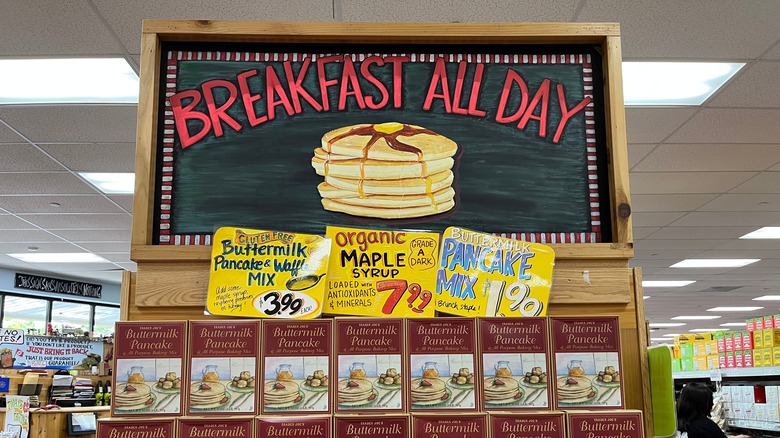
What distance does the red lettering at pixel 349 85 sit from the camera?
1.61 m

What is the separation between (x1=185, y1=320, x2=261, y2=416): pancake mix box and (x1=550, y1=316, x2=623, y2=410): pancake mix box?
1.94ft

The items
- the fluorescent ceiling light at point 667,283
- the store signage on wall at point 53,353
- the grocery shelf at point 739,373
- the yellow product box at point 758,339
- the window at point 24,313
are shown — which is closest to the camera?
the grocery shelf at point 739,373

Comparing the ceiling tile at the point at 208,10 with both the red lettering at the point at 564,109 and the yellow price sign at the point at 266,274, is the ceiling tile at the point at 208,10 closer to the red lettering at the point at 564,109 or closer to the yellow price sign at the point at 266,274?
the red lettering at the point at 564,109

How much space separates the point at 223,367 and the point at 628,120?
14.3ft

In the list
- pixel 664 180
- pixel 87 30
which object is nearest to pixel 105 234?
pixel 87 30

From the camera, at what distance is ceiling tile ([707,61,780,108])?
4.26 metres

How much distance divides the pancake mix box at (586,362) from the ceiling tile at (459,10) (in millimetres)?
2505

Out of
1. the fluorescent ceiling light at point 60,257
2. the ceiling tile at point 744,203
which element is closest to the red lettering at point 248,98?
the ceiling tile at point 744,203

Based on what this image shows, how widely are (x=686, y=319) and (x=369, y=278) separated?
1943cm

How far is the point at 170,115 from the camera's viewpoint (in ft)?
5.19

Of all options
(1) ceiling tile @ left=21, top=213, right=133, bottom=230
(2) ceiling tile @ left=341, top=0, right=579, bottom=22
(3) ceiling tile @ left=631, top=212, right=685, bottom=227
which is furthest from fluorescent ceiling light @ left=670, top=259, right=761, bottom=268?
(1) ceiling tile @ left=21, top=213, right=133, bottom=230

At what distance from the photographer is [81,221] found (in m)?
8.05

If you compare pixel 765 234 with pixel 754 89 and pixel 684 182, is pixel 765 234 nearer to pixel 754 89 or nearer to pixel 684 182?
pixel 684 182

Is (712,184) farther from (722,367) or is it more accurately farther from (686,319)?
(686,319)
